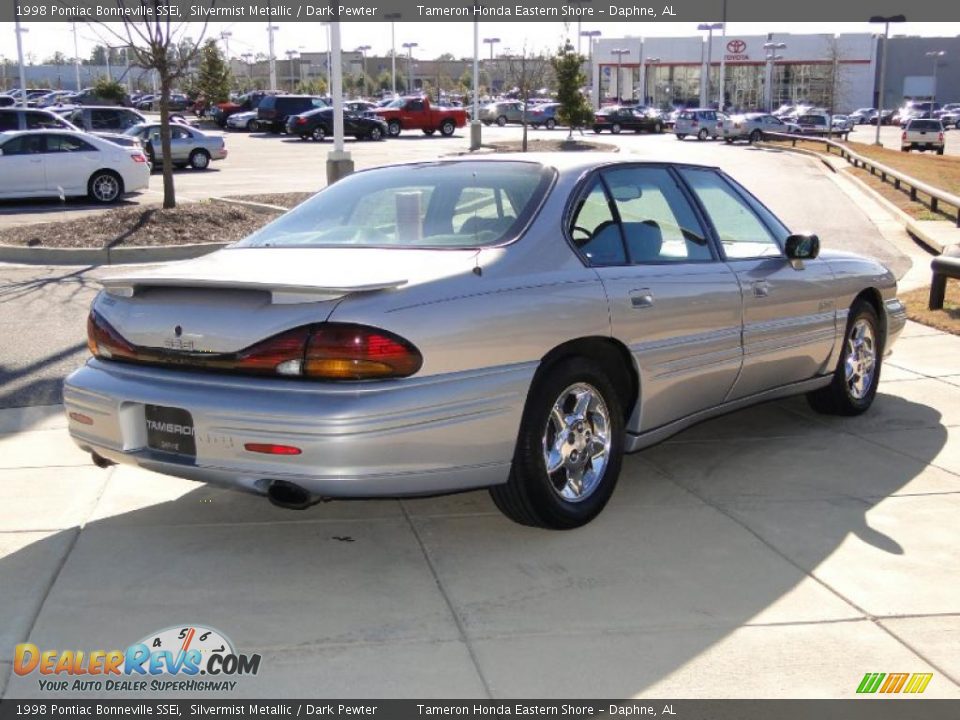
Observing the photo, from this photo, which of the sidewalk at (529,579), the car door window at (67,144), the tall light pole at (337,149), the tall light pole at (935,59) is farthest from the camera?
the tall light pole at (935,59)

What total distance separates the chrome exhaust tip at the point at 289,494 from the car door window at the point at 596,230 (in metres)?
1.69

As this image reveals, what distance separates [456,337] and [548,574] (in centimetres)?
104

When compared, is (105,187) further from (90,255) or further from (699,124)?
(699,124)

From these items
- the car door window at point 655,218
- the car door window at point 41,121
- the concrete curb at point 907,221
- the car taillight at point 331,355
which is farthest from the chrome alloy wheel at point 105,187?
the car taillight at point 331,355

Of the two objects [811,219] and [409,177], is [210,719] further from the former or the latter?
[811,219]

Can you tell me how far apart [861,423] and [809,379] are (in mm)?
638

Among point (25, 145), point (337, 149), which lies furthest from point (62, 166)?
point (337, 149)

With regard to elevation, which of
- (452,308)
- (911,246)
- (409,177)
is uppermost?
(409,177)

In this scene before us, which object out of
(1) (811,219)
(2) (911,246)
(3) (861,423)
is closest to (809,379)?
(3) (861,423)

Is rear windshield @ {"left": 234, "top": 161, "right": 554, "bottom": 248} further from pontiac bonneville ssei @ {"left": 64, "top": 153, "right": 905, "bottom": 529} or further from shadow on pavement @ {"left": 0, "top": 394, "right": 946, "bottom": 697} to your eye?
shadow on pavement @ {"left": 0, "top": 394, "right": 946, "bottom": 697}

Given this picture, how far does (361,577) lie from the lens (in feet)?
14.6

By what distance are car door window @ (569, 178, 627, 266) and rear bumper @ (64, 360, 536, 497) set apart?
2.63ft

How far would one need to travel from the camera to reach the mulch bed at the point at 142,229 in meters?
14.5

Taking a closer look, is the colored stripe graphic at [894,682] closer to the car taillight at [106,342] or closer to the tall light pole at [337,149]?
the car taillight at [106,342]
